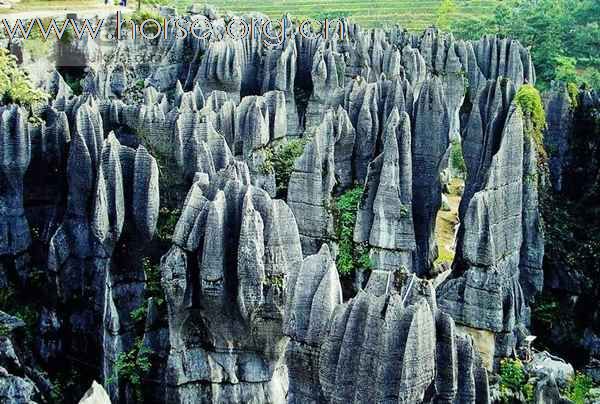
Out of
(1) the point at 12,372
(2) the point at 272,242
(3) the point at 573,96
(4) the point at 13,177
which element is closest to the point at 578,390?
(2) the point at 272,242

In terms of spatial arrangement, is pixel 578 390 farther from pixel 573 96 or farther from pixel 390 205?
pixel 573 96

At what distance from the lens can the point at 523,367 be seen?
1565 centimetres

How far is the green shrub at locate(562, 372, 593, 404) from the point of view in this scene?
1420 cm

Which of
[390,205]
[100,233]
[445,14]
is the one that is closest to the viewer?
[100,233]

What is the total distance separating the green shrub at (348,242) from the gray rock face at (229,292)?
561cm

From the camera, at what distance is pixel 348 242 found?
19.6 metres

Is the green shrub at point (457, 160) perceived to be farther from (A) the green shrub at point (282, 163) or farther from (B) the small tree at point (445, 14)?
(B) the small tree at point (445, 14)

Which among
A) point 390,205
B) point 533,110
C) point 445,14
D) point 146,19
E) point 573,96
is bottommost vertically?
point 390,205

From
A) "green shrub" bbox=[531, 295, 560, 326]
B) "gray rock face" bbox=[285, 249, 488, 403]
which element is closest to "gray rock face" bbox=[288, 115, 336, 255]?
"green shrub" bbox=[531, 295, 560, 326]

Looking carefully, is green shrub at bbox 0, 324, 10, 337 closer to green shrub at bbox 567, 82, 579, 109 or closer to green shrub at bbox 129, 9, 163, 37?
green shrub at bbox 567, 82, 579, 109

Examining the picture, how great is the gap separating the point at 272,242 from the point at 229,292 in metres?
1.13

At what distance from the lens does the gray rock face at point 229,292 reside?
1320 centimetres

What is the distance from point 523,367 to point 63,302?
1017 centimetres

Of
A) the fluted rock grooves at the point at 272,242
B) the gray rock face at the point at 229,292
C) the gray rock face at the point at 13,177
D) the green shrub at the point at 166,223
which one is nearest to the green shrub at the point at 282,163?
the fluted rock grooves at the point at 272,242
